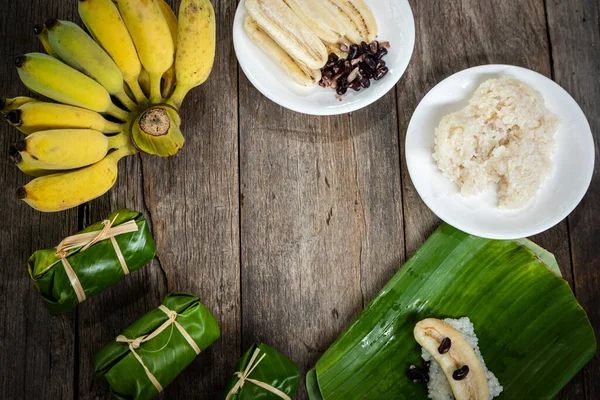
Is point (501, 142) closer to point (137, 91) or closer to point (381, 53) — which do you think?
point (381, 53)

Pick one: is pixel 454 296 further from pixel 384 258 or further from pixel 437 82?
pixel 437 82

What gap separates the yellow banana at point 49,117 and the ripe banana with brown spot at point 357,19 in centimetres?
78

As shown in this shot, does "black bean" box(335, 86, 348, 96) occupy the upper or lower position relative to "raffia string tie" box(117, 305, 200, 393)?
upper

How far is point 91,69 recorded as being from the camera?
4.89 feet

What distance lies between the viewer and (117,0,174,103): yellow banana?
1497 mm

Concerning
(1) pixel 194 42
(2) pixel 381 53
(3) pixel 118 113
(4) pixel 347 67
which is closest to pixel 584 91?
(2) pixel 381 53

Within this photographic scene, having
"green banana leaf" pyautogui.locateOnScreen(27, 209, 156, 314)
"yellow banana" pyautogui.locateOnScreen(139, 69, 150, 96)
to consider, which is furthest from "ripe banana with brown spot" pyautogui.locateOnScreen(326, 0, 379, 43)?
"green banana leaf" pyautogui.locateOnScreen(27, 209, 156, 314)

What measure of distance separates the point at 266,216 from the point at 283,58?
507 mm

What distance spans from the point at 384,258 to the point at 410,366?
0.34 meters

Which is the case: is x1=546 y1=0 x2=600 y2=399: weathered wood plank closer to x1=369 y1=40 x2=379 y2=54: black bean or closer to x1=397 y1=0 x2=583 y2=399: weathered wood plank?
x1=397 y1=0 x2=583 y2=399: weathered wood plank

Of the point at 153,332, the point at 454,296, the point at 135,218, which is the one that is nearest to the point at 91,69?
the point at 135,218

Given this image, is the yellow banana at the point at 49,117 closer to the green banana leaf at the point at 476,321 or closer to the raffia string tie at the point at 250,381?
the raffia string tie at the point at 250,381

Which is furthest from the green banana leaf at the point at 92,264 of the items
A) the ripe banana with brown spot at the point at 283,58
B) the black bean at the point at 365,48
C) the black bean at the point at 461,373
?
the black bean at the point at 461,373

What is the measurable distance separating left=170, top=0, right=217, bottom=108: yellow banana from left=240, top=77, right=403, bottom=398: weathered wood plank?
245 millimetres
